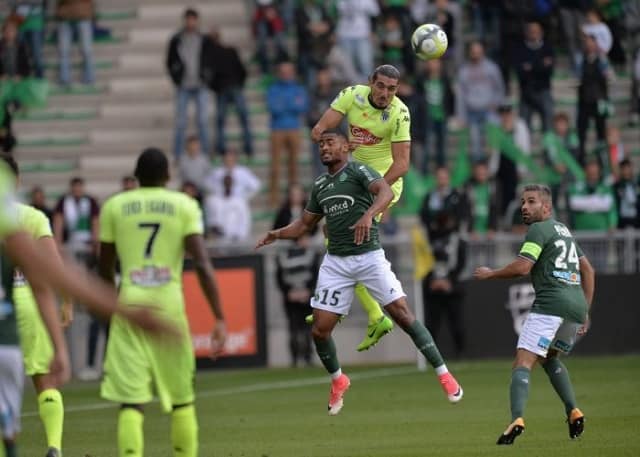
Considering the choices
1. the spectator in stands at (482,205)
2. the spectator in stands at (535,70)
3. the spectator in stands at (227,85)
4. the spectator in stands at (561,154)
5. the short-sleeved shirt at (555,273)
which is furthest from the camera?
the spectator in stands at (227,85)

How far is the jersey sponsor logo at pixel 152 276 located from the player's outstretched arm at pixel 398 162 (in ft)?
17.6

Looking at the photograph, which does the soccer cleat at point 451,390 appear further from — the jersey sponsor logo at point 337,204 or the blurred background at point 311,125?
the blurred background at point 311,125

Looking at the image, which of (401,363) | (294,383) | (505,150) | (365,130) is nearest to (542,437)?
(365,130)

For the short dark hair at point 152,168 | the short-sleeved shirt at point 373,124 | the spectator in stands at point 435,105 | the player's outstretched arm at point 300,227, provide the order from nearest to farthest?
the short dark hair at point 152,168, the player's outstretched arm at point 300,227, the short-sleeved shirt at point 373,124, the spectator in stands at point 435,105

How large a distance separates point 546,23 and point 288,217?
698 cm

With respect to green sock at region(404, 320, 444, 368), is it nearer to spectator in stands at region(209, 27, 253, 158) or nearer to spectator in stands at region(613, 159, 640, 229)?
spectator in stands at region(613, 159, 640, 229)

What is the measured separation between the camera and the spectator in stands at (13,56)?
2886 centimetres

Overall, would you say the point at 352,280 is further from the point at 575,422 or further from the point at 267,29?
the point at 267,29

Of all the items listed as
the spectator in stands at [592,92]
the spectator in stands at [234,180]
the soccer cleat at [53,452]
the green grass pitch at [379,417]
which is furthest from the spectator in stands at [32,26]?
the soccer cleat at [53,452]

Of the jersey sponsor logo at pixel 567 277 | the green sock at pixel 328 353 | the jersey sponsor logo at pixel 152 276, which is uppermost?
the jersey sponsor logo at pixel 152 276

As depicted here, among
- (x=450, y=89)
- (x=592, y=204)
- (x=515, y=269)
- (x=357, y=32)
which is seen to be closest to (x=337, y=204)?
(x=515, y=269)

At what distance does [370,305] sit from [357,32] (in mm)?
12658

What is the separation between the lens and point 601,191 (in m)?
24.4

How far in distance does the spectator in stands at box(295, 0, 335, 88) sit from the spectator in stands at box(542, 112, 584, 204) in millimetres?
4267
